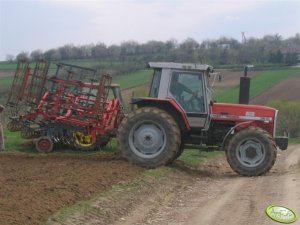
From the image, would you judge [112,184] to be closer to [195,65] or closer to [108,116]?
[195,65]

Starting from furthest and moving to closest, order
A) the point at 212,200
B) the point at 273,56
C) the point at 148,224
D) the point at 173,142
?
the point at 273,56 → the point at 173,142 → the point at 212,200 → the point at 148,224

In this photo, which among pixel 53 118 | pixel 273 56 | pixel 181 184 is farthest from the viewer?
pixel 273 56

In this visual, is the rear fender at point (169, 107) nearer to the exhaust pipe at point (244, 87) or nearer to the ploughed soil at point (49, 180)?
the ploughed soil at point (49, 180)

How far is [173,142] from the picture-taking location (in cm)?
1124

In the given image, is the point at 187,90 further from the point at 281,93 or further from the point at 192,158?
the point at 281,93

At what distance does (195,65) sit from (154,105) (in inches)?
49.0

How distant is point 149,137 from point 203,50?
21.4m

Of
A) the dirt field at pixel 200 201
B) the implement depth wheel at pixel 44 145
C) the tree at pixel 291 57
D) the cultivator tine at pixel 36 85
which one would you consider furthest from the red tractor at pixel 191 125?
the tree at pixel 291 57

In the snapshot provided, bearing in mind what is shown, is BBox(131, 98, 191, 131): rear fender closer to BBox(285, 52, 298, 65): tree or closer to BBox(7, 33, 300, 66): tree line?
BBox(7, 33, 300, 66): tree line

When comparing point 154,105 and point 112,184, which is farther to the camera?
point 154,105

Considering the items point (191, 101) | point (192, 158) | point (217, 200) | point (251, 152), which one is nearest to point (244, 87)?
point (191, 101)

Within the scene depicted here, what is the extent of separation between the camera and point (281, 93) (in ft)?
152

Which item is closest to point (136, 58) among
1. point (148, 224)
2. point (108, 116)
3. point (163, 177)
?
point (108, 116)

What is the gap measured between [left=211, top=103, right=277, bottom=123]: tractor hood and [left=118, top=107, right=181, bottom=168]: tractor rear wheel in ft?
3.34
